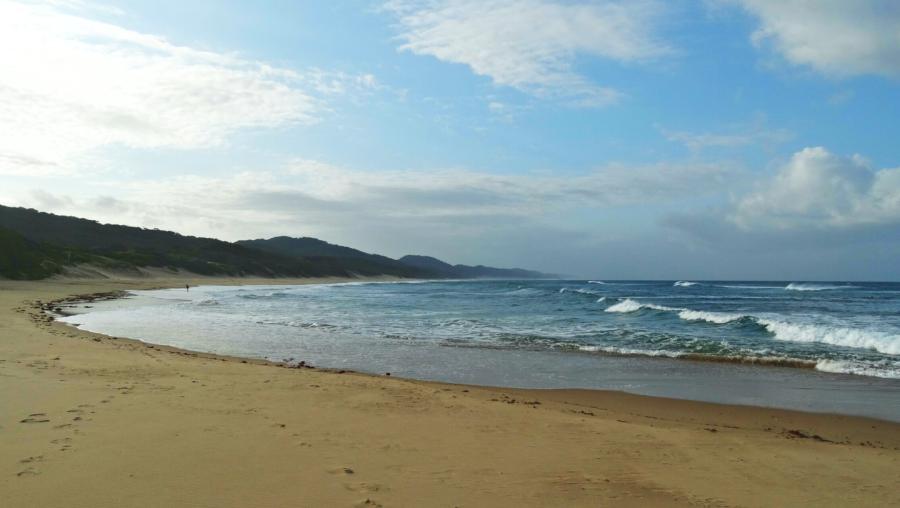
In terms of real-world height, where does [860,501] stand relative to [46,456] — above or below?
below

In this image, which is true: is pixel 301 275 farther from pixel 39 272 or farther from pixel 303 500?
pixel 303 500

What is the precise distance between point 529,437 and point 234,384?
465 cm

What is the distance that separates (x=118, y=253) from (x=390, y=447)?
79.9 meters

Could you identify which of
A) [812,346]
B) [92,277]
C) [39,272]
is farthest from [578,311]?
[92,277]

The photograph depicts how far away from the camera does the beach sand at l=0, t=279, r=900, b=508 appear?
13.8 feet

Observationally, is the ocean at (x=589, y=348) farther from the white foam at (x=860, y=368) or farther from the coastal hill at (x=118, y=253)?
the coastal hill at (x=118, y=253)

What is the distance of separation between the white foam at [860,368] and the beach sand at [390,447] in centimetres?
515

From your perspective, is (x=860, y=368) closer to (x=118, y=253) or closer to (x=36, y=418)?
(x=36, y=418)

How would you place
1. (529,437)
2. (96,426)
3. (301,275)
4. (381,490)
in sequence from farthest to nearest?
(301,275), (529,437), (96,426), (381,490)

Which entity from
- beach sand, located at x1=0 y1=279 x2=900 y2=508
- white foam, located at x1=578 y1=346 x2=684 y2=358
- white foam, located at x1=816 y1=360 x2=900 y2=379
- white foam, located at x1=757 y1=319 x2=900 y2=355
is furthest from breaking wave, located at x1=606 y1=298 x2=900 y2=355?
beach sand, located at x1=0 y1=279 x2=900 y2=508

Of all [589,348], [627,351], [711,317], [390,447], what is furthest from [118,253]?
[390,447]

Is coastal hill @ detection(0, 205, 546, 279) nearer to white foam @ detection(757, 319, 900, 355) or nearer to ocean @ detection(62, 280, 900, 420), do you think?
ocean @ detection(62, 280, 900, 420)

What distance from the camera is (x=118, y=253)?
73.0 metres

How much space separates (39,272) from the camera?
44.2m
